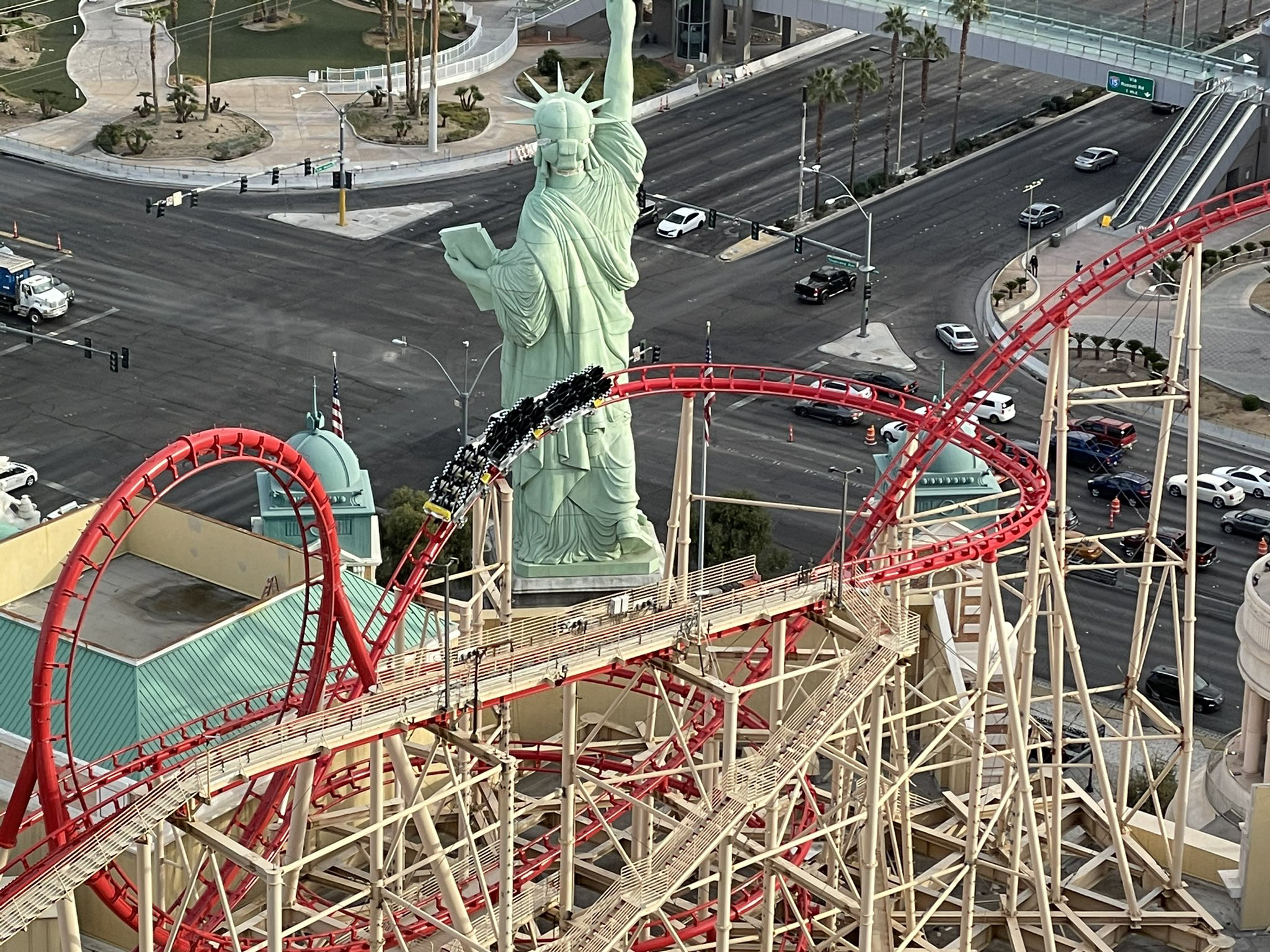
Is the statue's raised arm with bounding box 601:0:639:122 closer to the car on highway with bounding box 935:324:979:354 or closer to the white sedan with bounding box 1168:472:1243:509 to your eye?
the white sedan with bounding box 1168:472:1243:509

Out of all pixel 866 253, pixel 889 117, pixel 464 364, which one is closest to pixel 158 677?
pixel 464 364

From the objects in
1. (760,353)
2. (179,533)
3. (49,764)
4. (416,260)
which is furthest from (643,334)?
(49,764)

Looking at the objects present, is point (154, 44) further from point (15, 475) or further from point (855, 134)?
point (15, 475)

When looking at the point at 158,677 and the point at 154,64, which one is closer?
the point at 158,677

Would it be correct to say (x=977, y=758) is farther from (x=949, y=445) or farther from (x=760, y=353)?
(x=760, y=353)

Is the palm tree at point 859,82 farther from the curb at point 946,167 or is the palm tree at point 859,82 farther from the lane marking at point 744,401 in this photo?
the lane marking at point 744,401

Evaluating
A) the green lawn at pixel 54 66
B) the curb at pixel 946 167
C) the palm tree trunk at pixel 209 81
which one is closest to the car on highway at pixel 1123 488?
the curb at pixel 946 167
